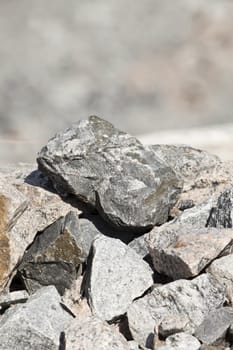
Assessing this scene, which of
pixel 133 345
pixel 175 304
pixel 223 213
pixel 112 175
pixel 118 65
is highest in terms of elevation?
pixel 118 65

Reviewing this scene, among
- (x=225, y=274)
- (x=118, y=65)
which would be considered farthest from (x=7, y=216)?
(x=118, y=65)

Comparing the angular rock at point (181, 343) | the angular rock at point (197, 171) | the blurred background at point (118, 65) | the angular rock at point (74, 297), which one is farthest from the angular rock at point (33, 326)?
the blurred background at point (118, 65)

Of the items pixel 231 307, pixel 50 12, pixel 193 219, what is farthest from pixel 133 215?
pixel 50 12

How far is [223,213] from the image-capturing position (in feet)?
9.61

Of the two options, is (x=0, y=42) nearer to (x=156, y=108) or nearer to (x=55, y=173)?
(x=156, y=108)

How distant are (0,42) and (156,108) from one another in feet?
7.68

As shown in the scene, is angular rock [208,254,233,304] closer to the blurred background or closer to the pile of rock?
the pile of rock

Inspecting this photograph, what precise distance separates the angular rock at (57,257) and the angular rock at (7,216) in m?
0.12

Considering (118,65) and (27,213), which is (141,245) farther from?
(118,65)

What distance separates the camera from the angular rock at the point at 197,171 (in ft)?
10.8

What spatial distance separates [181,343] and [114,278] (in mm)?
427

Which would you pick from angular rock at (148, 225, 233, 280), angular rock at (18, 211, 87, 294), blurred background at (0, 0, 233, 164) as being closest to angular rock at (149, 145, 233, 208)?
angular rock at (148, 225, 233, 280)

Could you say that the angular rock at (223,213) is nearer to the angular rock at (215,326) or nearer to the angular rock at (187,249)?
the angular rock at (187,249)

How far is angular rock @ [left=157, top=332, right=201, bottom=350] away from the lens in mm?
2316
